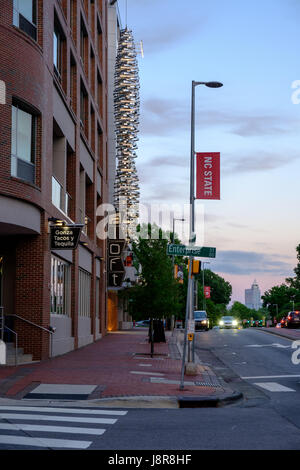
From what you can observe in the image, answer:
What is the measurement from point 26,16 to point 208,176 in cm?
776

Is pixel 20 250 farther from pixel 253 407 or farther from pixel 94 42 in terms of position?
pixel 94 42

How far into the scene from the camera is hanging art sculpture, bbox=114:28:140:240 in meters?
41.7

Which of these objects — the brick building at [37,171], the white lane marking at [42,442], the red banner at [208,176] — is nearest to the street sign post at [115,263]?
the brick building at [37,171]

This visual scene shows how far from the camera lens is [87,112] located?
35562 mm

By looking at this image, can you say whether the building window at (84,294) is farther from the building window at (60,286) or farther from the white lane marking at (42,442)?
the white lane marking at (42,442)

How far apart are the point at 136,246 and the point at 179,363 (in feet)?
19.7

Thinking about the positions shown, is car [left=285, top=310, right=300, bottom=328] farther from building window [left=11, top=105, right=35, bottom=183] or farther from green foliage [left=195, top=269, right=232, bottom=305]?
green foliage [left=195, top=269, right=232, bottom=305]

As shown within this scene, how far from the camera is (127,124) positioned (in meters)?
44.2

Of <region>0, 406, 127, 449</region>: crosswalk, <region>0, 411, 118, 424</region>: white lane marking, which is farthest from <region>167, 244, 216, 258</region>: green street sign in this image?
<region>0, 411, 118, 424</region>: white lane marking

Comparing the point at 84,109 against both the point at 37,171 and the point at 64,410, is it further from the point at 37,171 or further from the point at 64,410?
the point at 64,410

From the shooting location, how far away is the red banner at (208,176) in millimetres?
19500

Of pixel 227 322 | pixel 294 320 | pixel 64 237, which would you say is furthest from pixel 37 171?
pixel 227 322

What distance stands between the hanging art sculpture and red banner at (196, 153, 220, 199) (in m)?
23.0
